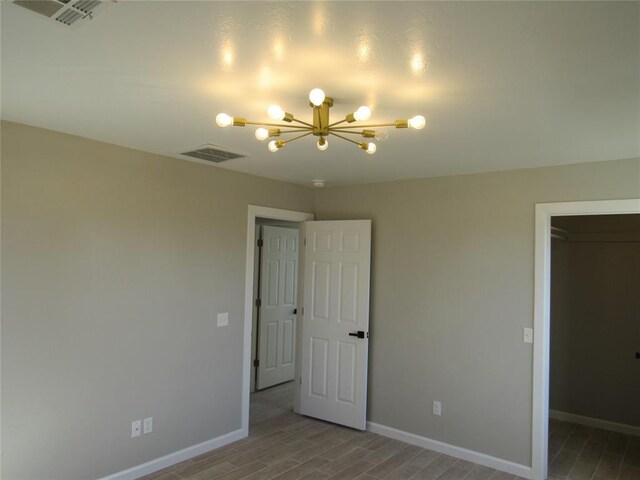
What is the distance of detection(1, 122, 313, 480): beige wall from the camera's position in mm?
2754

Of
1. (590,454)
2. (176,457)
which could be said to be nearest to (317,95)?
(176,457)

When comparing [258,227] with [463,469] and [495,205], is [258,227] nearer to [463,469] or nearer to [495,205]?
[495,205]

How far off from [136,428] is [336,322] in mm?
2044

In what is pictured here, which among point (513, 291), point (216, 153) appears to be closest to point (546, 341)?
point (513, 291)

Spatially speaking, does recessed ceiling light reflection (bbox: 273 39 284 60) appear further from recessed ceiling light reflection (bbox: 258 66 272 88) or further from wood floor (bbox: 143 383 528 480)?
wood floor (bbox: 143 383 528 480)

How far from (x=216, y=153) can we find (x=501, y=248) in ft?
8.03

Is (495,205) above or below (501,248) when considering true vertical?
above

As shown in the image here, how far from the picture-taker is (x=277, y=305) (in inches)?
231

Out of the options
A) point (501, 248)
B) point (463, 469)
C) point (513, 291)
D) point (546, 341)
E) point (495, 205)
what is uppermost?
point (495, 205)

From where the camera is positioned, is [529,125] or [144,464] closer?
[529,125]

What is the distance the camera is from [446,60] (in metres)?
1.72

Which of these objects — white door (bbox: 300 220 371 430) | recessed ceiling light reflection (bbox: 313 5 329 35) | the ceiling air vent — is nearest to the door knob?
white door (bbox: 300 220 371 430)

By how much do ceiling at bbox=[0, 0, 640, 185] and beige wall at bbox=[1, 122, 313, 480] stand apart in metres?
0.41

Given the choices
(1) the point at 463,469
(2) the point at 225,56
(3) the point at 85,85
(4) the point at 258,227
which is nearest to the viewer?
(2) the point at 225,56
